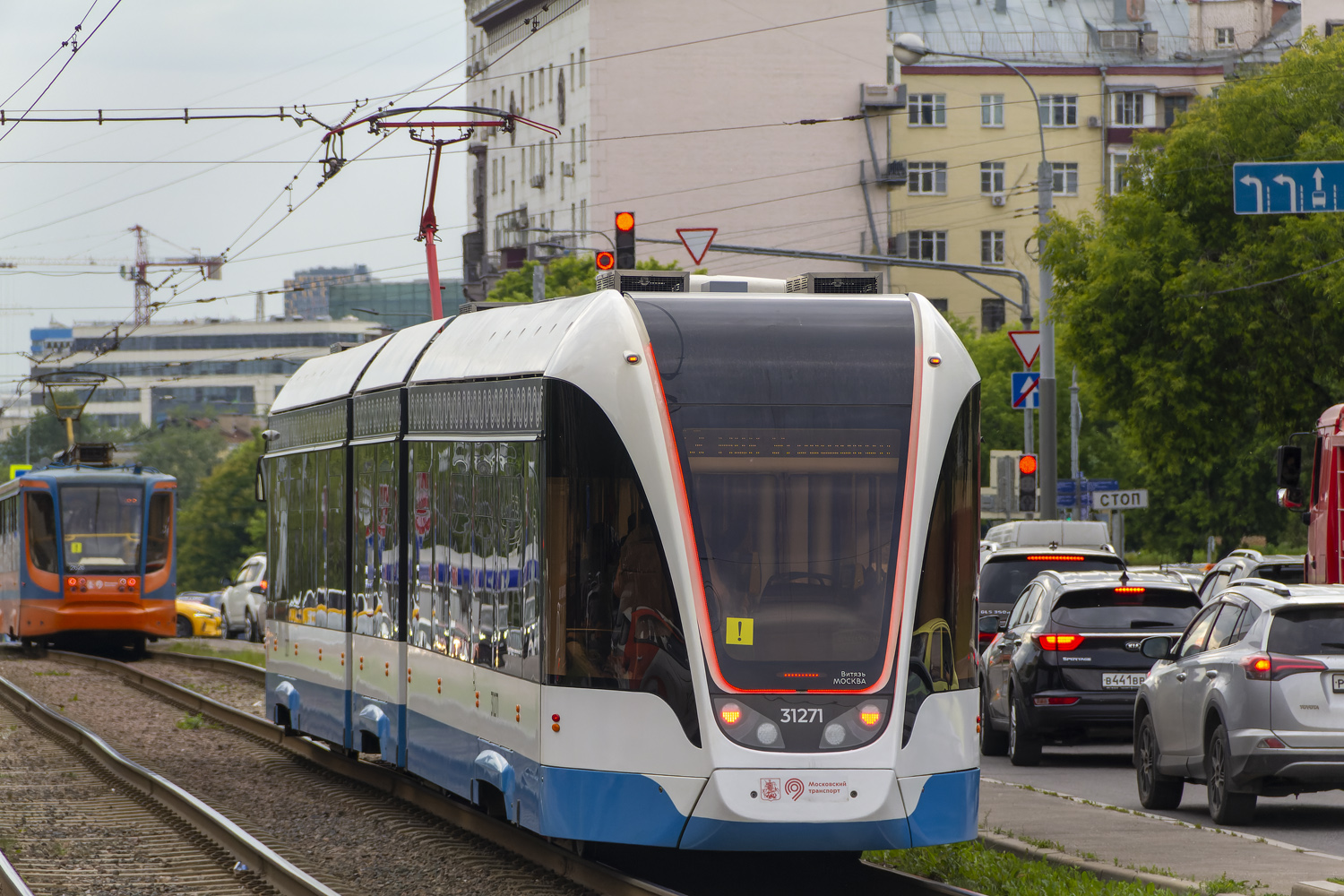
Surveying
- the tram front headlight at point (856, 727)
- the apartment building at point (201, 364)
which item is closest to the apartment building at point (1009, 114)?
the tram front headlight at point (856, 727)

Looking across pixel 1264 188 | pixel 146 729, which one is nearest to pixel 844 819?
pixel 1264 188

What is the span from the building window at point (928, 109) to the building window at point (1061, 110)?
4215 mm

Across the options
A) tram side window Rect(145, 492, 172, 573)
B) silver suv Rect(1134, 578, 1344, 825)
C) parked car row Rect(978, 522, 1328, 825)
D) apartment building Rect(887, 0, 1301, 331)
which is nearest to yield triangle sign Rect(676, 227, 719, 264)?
parked car row Rect(978, 522, 1328, 825)

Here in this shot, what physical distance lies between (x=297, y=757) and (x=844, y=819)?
1027 centimetres

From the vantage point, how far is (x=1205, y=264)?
3447 cm

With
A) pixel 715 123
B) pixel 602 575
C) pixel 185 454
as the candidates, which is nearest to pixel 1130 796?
pixel 602 575

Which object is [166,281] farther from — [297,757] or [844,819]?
[844,819]

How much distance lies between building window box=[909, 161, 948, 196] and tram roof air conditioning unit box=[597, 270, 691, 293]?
83727mm

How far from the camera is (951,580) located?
10.6 meters

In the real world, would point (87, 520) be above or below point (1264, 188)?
below

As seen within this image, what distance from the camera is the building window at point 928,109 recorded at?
3703 inches

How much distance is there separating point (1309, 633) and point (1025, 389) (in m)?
20.3

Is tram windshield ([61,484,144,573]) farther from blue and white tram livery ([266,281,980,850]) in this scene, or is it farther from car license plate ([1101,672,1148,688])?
blue and white tram livery ([266,281,980,850])

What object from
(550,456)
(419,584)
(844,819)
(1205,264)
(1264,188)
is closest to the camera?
(844,819)
